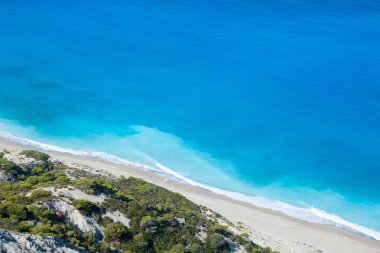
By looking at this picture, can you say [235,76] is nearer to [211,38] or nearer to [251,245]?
[211,38]

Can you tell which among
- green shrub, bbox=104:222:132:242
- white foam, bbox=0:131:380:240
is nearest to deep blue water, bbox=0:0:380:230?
white foam, bbox=0:131:380:240

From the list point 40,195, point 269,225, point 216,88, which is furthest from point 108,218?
point 216,88

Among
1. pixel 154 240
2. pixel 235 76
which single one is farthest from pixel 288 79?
pixel 154 240

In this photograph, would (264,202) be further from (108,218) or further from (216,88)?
(216,88)

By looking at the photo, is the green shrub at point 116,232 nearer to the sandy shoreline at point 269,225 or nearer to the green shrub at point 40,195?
the green shrub at point 40,195

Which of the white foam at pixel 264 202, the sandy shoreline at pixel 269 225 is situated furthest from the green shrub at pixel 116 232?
the white foam at pixel 264 202
